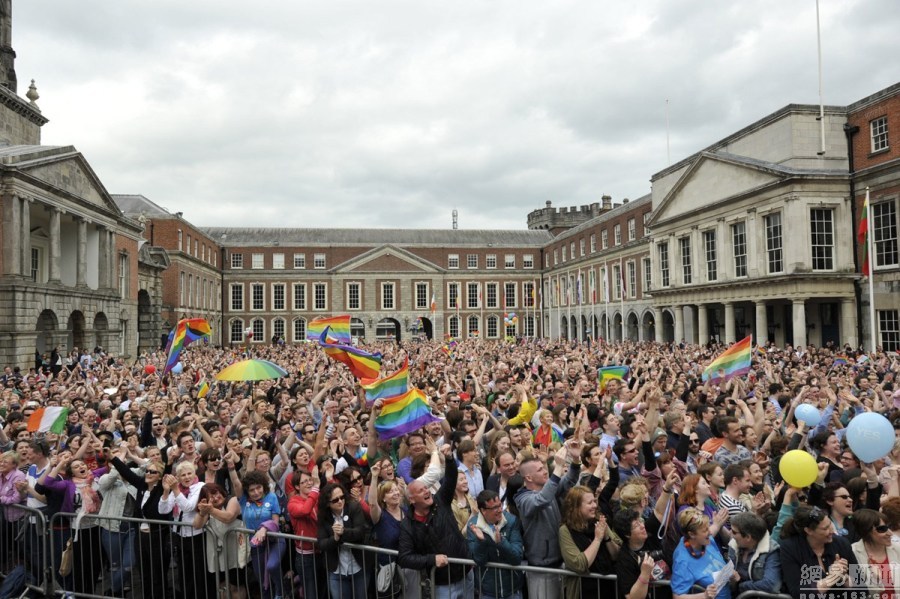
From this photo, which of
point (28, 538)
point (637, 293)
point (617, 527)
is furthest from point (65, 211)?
point (637, 293)

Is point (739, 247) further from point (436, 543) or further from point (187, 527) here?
point (187, 527)

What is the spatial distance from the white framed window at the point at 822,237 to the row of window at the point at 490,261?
4190 centimetres

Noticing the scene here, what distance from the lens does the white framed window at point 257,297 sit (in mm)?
66000

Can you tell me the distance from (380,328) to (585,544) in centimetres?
6594

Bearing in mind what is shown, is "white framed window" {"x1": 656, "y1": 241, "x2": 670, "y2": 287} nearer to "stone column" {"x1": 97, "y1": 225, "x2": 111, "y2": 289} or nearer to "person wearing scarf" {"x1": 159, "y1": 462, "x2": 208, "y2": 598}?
"stone column" {"x1": 97, "y1": 225, "x2": 111, "y2": 289}

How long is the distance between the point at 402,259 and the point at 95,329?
36956 mm

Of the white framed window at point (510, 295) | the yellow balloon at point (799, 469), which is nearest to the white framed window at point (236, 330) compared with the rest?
the white framed window at point (510, 295)

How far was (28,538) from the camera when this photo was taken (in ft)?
22.2

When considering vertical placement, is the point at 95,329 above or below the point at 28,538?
above

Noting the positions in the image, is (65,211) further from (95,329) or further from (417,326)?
(417,326)

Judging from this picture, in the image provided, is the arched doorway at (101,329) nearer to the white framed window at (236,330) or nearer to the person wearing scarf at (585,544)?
the white framed window at (236,330)

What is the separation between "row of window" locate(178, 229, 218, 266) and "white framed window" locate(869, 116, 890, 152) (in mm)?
45286

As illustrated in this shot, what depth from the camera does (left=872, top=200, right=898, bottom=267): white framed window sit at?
2650 cm

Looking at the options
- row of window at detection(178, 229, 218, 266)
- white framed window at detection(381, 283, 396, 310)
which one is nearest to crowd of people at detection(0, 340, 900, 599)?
row of window at detection(178, 229, 218, 266)
